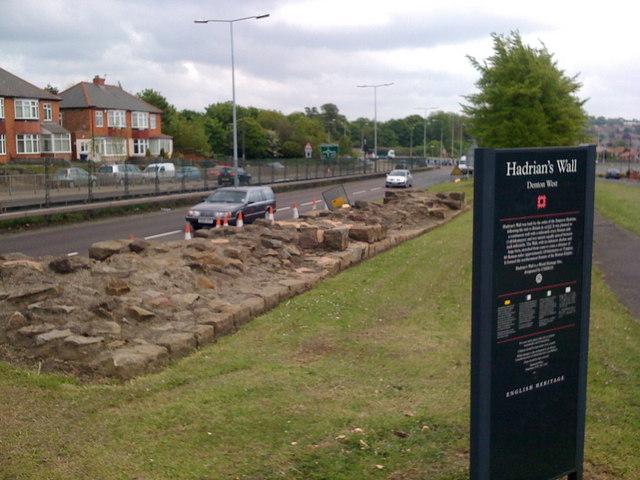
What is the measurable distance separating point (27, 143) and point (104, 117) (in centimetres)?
1331

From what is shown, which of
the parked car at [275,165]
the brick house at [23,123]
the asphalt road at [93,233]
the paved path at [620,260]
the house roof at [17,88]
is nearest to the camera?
the paved path at [620,260]

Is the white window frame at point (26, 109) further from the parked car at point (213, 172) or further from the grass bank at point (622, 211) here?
the grass bank at point (622, 211)

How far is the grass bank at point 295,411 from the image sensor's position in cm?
535

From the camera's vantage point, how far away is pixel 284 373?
296 inches

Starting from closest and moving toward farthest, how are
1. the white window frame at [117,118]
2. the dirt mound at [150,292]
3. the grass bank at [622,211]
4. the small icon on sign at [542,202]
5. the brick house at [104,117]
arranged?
the small icon on sign at [542,202]
the dirt mound at [150,292]
the grass bank at [622,211]
the brick house at [104,117]
the white window frame at [117,118]

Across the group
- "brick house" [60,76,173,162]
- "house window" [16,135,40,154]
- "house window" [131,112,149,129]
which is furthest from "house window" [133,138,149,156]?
"house window" [16,135,40,154]

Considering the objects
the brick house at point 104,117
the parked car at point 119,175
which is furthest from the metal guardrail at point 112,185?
the brick house at point 104,117

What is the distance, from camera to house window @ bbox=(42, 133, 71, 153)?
69.0 m

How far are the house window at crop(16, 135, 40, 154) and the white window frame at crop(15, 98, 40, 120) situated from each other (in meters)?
1.81

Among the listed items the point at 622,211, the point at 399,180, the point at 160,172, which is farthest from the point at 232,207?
the point at 399,180

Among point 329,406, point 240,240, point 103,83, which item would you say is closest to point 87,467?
point 329,406

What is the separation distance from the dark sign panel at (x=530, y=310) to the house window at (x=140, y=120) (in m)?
81.1

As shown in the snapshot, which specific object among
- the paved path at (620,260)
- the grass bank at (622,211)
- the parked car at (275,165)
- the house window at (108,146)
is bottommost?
the paved path at (620,260)

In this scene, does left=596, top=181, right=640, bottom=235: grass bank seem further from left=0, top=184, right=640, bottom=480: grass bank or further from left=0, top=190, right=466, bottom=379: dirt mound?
left=0, top=184, right=640, bottom=480: grass bank
